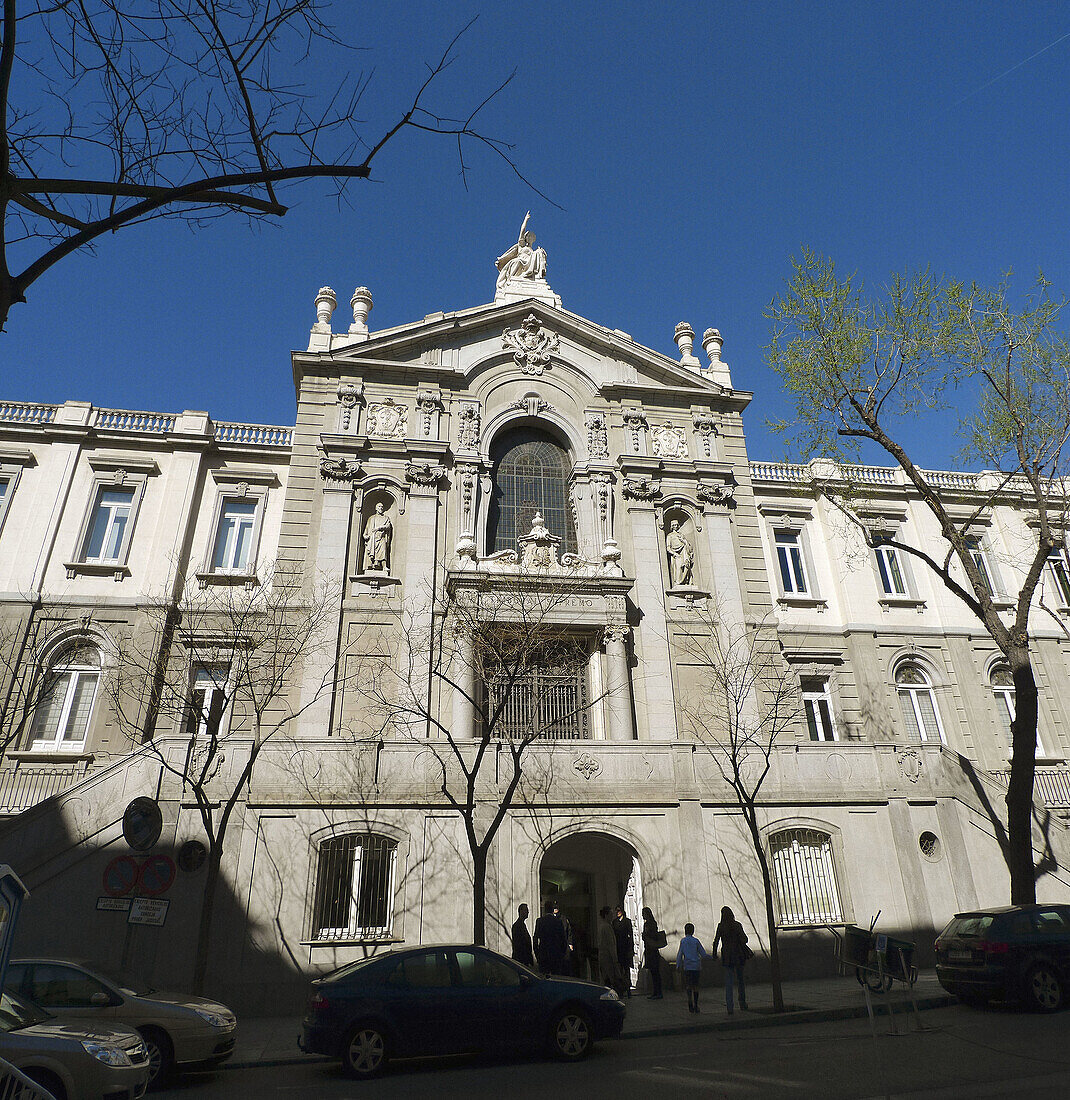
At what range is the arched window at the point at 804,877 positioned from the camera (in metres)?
16.7

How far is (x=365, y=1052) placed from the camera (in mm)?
9422

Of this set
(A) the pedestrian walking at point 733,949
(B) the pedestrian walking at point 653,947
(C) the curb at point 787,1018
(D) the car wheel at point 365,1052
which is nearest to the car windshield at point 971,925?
(C) the curb at point 787,1018

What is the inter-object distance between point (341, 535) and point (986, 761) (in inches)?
835

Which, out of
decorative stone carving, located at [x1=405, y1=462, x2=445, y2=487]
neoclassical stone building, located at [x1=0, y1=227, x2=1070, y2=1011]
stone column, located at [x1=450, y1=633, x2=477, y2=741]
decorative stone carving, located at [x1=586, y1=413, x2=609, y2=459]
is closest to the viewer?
neoclassical stone building, located at [x1=0, y1=227, x2=1070, y2=1011]

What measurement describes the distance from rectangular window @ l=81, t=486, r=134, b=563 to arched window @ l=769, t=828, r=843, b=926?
1923 centimetres

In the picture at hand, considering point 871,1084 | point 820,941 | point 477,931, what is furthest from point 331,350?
point 871,1084

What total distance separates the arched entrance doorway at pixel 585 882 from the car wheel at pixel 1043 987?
765 centimetres

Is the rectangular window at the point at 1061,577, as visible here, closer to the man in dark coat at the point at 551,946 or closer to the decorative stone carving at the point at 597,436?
the decorative stone carving at the point at 597,436

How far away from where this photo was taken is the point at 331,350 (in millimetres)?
24500

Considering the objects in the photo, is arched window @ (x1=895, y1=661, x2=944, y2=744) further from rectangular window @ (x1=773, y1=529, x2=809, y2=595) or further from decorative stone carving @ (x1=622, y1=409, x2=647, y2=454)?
decorative stone carving @ (x1=622, y1=409, x2=647, y2=454)

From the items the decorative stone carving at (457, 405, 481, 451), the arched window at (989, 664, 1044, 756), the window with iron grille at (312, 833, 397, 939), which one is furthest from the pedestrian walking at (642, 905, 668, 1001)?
the arched window at (989, 664, 1044, 756)

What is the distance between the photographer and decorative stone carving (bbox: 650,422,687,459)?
25484mm

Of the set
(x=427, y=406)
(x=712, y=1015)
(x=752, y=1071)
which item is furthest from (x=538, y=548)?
(x=752, y=1071)

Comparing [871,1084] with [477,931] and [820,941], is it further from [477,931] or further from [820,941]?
[820,941]
